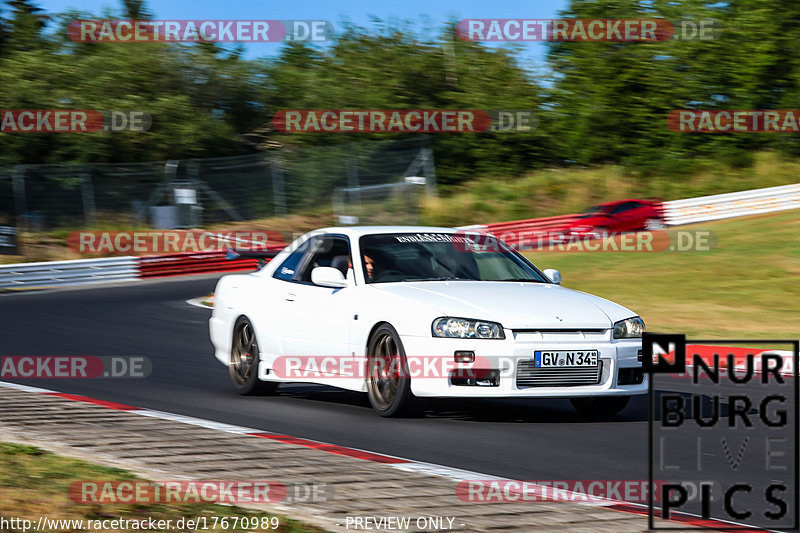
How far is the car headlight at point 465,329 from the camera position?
808 cm

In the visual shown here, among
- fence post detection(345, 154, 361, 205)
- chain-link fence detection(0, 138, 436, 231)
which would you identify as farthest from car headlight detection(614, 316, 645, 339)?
fence post detection(345, 154, 361, 205)

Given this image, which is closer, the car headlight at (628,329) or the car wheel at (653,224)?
the car headlight at (628,329)

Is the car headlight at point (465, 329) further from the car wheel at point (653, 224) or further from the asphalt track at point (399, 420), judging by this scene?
the car wheel at point (653, 224)

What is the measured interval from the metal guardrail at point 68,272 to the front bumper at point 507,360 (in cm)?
1897

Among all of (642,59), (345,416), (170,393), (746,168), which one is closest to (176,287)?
(170,393)

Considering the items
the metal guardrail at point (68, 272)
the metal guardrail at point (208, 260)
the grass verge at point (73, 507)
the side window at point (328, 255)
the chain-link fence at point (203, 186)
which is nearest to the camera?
the grass verge at point (73, 507)

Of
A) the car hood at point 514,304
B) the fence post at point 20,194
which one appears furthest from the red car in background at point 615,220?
the car hood at point 514,304

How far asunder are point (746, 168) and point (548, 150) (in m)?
8.77

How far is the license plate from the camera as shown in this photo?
26.4ft

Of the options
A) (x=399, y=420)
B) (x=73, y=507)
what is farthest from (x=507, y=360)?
(x=73, y=507)

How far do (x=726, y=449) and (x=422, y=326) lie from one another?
84.5 inches

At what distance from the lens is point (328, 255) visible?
9.64 m

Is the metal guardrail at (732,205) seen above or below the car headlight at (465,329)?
above

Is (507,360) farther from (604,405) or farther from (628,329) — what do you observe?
(604,405)
